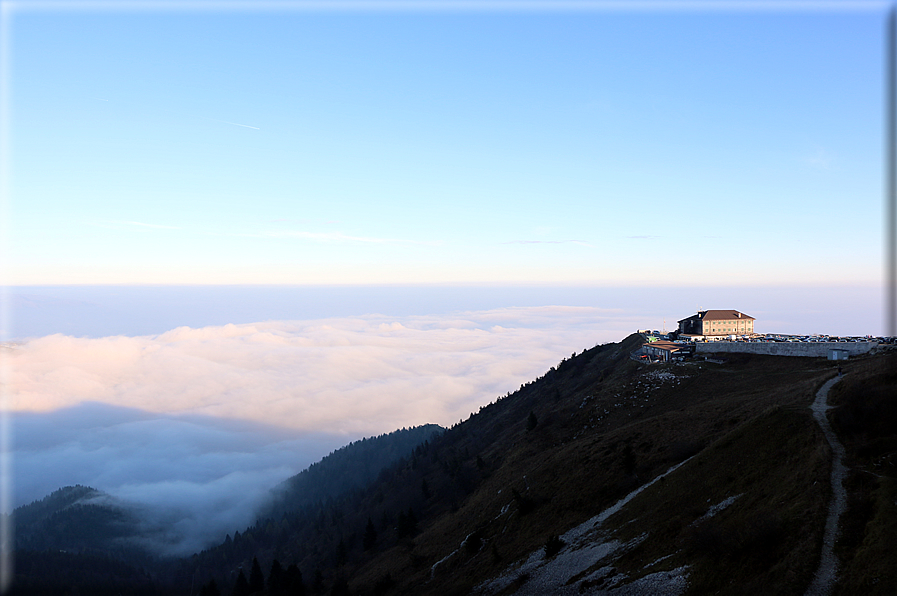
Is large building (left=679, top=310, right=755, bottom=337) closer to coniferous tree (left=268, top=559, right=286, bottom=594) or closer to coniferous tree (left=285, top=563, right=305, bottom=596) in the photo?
coniferous tree (left=285, top=563, right=305, bottom=596)

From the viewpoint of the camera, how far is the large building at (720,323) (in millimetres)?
106438

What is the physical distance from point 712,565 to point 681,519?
696 centimetres

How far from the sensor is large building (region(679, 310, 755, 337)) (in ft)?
349

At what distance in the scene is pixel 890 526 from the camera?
2038 centimetres

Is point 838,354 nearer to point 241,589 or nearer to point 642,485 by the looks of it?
point 642,485

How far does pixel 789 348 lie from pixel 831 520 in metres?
61.6

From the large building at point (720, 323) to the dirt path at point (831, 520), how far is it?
78.0 meters

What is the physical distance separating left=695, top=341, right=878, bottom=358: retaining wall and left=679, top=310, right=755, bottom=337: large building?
2524 cm

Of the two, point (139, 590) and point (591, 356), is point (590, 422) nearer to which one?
point (591, 356)

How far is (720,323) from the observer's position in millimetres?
106750

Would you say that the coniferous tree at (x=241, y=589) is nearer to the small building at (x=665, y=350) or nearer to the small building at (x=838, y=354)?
the small building at (x=665, y=350)

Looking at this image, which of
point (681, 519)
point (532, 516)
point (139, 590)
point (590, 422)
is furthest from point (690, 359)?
point (139, 590)

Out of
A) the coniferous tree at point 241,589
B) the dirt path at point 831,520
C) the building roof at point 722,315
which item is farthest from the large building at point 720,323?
the coniferous tree at point 241,589

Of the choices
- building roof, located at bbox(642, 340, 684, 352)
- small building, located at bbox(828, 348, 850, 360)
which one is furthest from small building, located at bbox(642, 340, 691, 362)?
small building, located at bbox(828, 348, 850, 360)
